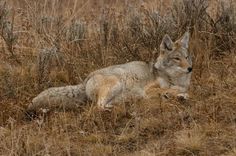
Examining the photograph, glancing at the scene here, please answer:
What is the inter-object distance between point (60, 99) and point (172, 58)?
156cm

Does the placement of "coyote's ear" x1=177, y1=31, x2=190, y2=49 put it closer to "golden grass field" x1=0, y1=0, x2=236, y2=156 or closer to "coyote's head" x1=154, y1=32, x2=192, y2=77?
"coyote's head" x1=154, y1=32, x2=192, y2=77

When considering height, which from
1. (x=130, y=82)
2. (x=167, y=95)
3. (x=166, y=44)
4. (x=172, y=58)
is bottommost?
(x=167, y=95)

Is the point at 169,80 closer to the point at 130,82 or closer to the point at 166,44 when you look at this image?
the point at 166,44

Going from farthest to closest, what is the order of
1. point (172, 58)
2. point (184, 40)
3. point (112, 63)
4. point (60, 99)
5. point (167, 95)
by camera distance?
point (112, 63) → point (184, 40) → point (172, 58) → point (167, 95) → point (60, 99)

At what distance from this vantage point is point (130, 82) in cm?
722

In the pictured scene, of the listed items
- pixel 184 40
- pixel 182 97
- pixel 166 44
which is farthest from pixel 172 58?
pixel 182 97

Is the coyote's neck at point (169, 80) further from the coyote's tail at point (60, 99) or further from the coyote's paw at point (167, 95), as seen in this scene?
the coyote's tail at point (60, 99)

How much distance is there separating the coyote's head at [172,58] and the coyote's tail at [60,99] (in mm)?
1135

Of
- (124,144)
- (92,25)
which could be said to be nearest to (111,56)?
(92,25)

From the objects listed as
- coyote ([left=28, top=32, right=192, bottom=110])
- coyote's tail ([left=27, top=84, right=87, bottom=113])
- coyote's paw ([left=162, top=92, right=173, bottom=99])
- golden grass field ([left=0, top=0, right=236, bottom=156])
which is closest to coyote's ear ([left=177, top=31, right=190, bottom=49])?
coyote ([left=28, top=32, right=192, bottom=110])

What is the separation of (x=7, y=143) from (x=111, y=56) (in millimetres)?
2797

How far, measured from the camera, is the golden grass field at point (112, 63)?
5734 mm

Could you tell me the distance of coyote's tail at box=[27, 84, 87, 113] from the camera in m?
6.79

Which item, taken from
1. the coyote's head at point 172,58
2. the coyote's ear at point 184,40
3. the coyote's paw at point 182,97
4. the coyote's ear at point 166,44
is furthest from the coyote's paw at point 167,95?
the coyote's ear at point 184,40
